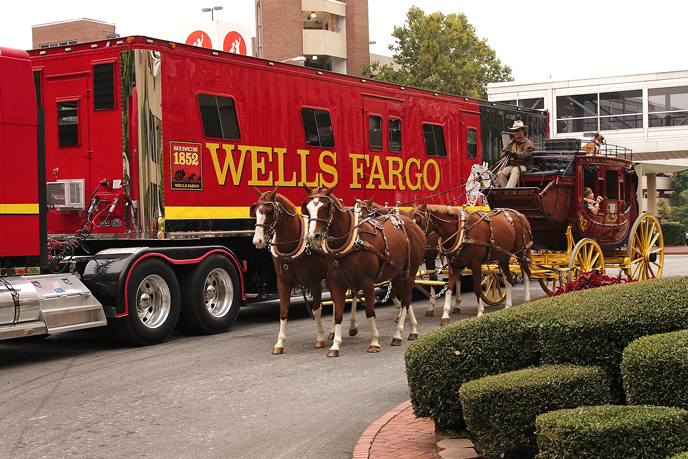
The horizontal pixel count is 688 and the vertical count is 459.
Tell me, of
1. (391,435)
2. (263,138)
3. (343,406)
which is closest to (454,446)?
(391,435)

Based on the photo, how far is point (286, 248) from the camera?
10000mm

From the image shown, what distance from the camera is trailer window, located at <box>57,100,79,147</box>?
456 inches

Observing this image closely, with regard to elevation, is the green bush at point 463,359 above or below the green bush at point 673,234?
above

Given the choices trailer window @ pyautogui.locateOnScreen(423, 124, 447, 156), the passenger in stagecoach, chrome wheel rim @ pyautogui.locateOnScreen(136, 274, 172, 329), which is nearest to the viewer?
chrome wheel rim @ pyautogui.locateOnScreen(136, 274, 172, 329)

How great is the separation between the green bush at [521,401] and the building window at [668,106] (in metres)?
41.1

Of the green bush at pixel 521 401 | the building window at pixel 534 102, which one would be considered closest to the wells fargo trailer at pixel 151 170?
the green bush at pixel 521 401

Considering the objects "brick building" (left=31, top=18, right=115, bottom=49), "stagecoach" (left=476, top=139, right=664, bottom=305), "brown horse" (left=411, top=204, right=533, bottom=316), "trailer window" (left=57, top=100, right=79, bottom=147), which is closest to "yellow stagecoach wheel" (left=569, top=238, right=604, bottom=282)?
"stagecoach" (left=476, top=139, right=664, bottom=305)

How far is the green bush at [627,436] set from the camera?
12.9 feet

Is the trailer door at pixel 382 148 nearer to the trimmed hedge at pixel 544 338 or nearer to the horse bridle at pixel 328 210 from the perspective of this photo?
the horse bridle at pixel 328 210

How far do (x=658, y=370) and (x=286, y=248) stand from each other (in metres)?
6.26

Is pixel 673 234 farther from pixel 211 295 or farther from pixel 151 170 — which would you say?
pixel 151 170

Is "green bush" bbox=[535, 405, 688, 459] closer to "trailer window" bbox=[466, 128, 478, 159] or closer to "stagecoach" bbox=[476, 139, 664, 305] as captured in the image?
"stagecoach" bbox=[476, 139, 664, 305]

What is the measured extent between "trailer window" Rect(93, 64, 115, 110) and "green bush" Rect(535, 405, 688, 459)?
29.9 feet

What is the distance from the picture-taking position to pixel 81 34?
181ft
